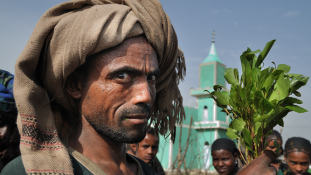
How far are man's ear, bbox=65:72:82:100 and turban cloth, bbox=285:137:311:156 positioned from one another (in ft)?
14.5

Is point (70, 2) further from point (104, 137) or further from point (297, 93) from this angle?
point (297, 93)

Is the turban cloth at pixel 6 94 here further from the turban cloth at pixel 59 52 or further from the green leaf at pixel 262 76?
the green leaf at pixel 262 76

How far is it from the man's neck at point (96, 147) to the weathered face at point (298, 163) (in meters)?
4.02

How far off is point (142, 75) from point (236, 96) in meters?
0.61

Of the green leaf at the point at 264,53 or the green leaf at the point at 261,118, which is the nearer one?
the green leaf at the point at 261,118

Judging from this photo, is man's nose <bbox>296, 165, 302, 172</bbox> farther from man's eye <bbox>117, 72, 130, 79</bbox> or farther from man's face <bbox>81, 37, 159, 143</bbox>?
man's eye <bbox>117, 72, 130, 79</bbox>

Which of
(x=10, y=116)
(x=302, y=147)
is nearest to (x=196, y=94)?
(x=302, y=147)

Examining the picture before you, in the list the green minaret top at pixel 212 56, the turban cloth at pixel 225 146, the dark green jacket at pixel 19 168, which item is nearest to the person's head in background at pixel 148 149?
the turban cloth at pixel 225 146

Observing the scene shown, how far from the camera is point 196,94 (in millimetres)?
21734

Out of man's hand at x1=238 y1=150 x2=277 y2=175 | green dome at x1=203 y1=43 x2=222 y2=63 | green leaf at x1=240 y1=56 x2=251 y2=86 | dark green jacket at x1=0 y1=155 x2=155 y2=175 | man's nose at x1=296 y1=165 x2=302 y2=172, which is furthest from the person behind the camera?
green dome at x1=203 y1=43 x2=222 y2=63

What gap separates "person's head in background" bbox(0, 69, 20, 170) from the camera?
86.7 inches

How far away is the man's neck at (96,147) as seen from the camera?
1.73 m

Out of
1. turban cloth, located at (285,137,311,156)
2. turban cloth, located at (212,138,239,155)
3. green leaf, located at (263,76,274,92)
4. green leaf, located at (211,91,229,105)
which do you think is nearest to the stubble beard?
green leaf, located at (211,91,229,105)

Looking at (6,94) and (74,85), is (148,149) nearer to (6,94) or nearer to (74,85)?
(6,94)
